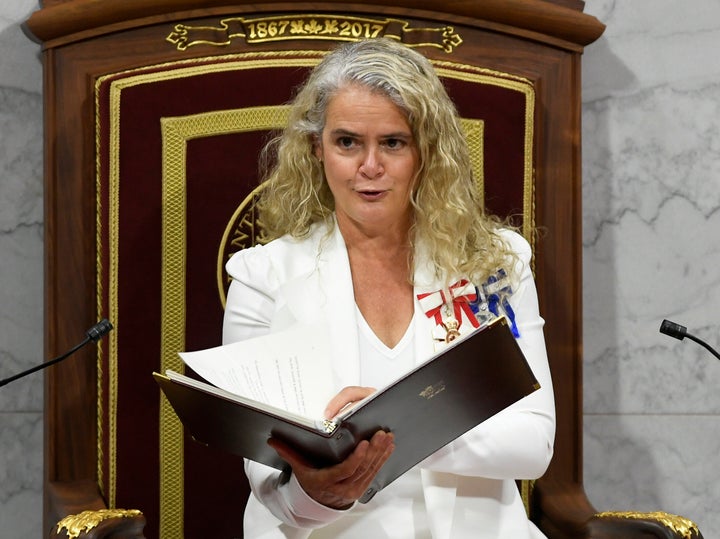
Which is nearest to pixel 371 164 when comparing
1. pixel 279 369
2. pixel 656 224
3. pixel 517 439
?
pixel 279 369

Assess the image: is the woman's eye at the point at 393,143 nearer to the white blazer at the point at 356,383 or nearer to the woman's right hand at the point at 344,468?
the white blazer at the point at 356,383

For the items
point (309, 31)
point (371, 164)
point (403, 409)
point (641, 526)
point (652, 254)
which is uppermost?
point (309, 31)

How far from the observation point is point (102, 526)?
207 cm

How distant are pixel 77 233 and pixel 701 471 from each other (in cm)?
173

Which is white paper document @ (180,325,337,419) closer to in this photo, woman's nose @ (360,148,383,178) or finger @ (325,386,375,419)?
finger @ (325,386,375,419)

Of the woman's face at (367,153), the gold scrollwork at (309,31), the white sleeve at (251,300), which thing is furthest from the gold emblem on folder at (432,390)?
the gold scrollwork at (309,31)

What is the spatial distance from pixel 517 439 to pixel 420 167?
607mm

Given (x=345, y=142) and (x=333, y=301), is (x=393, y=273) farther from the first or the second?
(x=345, y=142)

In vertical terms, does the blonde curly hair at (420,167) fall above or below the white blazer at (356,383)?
above

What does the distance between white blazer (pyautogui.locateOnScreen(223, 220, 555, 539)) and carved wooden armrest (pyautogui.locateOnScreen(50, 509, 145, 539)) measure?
0.23 m

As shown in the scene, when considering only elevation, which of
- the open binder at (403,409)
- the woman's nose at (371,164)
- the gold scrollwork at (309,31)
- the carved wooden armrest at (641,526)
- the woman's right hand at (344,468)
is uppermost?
the gold scrollwork at (309,31)

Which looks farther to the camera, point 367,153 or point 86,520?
point 367,153

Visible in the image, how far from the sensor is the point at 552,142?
9.13ft

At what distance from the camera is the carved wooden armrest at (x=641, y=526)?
2.12m
